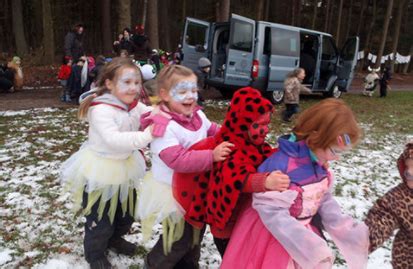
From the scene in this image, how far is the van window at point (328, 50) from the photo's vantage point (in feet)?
42.3

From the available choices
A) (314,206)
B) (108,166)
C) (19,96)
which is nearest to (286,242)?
(314,206)

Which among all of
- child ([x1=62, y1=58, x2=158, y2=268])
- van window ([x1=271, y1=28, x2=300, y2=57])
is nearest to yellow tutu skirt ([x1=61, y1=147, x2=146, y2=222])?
child ([x1=62, y1=58, x2=158, y2=268])

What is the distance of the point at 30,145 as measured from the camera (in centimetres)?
600

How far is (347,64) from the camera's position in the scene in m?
13.3

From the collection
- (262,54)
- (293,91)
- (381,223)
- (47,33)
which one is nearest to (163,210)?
(381,223)

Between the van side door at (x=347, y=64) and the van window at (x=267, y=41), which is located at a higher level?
the van window at (x=267, y=41)

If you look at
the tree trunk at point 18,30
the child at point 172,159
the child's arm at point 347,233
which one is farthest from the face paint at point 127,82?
the tree trunk at point 18,30

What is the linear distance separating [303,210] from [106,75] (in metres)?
1.55

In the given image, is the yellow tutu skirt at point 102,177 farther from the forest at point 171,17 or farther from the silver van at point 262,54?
the forest at point 171,17

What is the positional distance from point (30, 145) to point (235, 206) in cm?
490

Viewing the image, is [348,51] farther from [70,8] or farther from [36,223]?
[70,8]

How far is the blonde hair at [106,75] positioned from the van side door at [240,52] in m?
7.55

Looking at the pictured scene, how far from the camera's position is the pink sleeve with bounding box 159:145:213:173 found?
6.71 feet

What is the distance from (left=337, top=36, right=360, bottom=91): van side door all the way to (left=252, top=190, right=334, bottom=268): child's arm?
12497 mm
